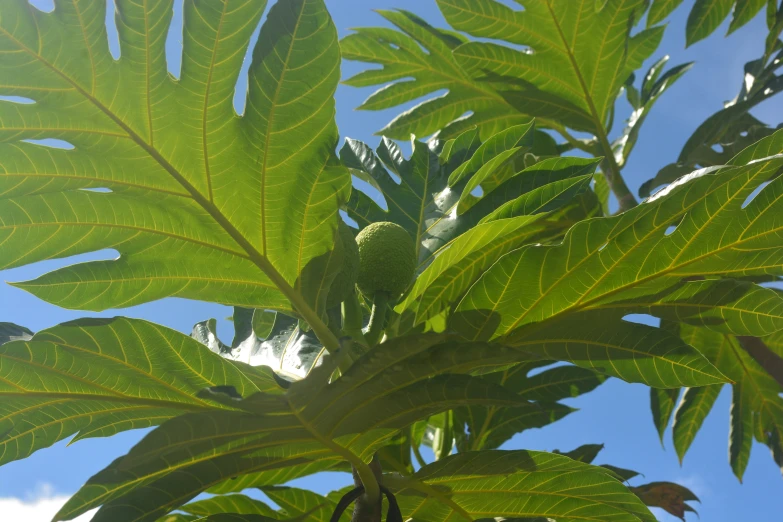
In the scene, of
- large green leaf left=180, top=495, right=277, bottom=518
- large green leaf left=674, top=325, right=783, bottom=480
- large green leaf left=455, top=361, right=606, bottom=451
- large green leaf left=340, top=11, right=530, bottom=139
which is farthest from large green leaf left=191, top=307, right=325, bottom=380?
large green leaf left=674, top=325, right=783, bottom=480

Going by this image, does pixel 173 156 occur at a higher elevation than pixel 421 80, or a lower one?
lower

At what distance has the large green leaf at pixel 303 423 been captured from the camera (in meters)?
0.91

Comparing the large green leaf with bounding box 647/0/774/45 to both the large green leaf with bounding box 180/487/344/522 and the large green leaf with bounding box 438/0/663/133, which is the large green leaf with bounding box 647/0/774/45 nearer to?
the large green leaf with bounding box 438/0/663/133

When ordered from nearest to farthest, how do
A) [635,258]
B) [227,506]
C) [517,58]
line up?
[635,258] < [227,506] < [517,58]

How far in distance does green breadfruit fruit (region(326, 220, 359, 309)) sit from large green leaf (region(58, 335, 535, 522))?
0.20m

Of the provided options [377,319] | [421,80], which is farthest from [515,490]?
[421,80]

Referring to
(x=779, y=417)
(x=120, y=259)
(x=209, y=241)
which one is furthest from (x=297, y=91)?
(x=779, y=417)

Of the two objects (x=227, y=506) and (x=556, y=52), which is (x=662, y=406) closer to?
(x=556, y=52)

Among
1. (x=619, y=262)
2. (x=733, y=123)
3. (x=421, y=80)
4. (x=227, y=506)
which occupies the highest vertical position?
(x=421, y=80)

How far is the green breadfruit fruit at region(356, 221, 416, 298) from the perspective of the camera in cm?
120

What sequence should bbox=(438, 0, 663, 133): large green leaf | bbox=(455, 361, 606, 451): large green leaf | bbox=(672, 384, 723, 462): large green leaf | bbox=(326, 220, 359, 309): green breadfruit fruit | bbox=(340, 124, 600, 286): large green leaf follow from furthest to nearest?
bbox=(672, 384, 723, 462): large green leaf
bbox=(438, 0, 663, 133): large green leaf
bbox=(455, 361, 606, 451): large green leaf
bbox=(340, 124, 600, 286): large green leaf
bbox=(326, 220, 359, 309): green breadfruit fruit

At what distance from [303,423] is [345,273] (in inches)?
10.0

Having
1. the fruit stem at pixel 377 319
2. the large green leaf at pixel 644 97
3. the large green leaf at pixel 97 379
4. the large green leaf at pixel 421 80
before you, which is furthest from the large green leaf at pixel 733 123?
the large green leaf at pixel 97 379

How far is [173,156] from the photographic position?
1.11 meters
